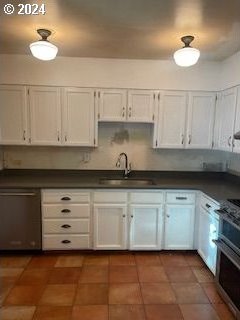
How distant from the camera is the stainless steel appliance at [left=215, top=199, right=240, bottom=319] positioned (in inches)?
81.4

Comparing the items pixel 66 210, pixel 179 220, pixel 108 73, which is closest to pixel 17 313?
pixel 66 210

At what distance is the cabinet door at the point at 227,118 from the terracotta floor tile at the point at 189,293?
5.09 ft

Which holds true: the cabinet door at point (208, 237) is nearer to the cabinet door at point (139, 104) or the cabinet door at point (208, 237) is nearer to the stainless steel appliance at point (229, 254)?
the stainless steel appliance at point (229, 254)

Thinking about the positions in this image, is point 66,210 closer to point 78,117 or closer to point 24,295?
point 24,295

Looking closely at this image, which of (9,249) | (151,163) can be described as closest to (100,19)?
(151,163)

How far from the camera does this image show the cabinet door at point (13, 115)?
3203mm

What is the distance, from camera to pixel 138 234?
3.16 metres

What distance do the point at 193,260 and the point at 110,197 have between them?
1239mm

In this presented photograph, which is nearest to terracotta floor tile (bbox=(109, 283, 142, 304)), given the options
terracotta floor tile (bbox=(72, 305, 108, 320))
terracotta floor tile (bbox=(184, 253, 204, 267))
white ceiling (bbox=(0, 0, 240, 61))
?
terracotta floor tile (bbox=(72, 305, 108, 320))

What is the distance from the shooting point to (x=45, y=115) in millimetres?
3258

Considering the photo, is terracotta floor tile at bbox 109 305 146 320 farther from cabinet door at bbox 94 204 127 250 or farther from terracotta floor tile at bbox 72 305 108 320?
cabinet door at bbox 94 204 127 250

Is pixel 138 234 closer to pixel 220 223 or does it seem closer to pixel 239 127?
pixel 220 223

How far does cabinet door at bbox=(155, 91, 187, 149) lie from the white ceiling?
0.53 meters

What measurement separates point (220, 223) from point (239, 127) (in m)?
1.11
